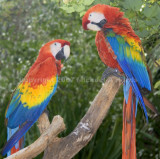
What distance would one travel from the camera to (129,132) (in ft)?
3.64

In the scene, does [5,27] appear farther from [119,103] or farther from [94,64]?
[119,103]

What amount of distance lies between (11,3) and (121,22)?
1.55m

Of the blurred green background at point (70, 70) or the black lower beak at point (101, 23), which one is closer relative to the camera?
the black lower beak at point (101, 23)

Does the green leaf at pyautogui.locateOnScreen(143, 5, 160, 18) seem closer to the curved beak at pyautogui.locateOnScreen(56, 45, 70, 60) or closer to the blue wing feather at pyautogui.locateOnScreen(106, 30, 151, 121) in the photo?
the blue wing feather at pyautogui.locateOnScreen(106, 30, 151, 121)

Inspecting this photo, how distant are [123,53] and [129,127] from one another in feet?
0.92

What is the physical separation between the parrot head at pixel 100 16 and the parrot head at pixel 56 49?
130 millimetres

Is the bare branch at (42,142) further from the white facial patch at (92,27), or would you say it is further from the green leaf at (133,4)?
the green leaf at (133,4)

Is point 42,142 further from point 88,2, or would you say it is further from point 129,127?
point 88,2

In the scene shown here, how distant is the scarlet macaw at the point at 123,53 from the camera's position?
1.12 metres

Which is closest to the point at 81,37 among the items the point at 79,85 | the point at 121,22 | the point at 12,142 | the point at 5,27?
the point at 79,85

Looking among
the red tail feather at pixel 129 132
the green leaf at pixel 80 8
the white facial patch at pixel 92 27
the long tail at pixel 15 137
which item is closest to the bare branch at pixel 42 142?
the long tail at pixel 15 137

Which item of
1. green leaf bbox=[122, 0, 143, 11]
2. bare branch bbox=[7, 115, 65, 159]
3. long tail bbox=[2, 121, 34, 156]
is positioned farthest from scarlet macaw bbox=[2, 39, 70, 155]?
green leaf bbox=[122, 0, 143, 11]

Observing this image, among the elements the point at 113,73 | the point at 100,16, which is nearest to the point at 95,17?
the point at 100,16

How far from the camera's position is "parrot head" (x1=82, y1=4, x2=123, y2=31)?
1.13m
